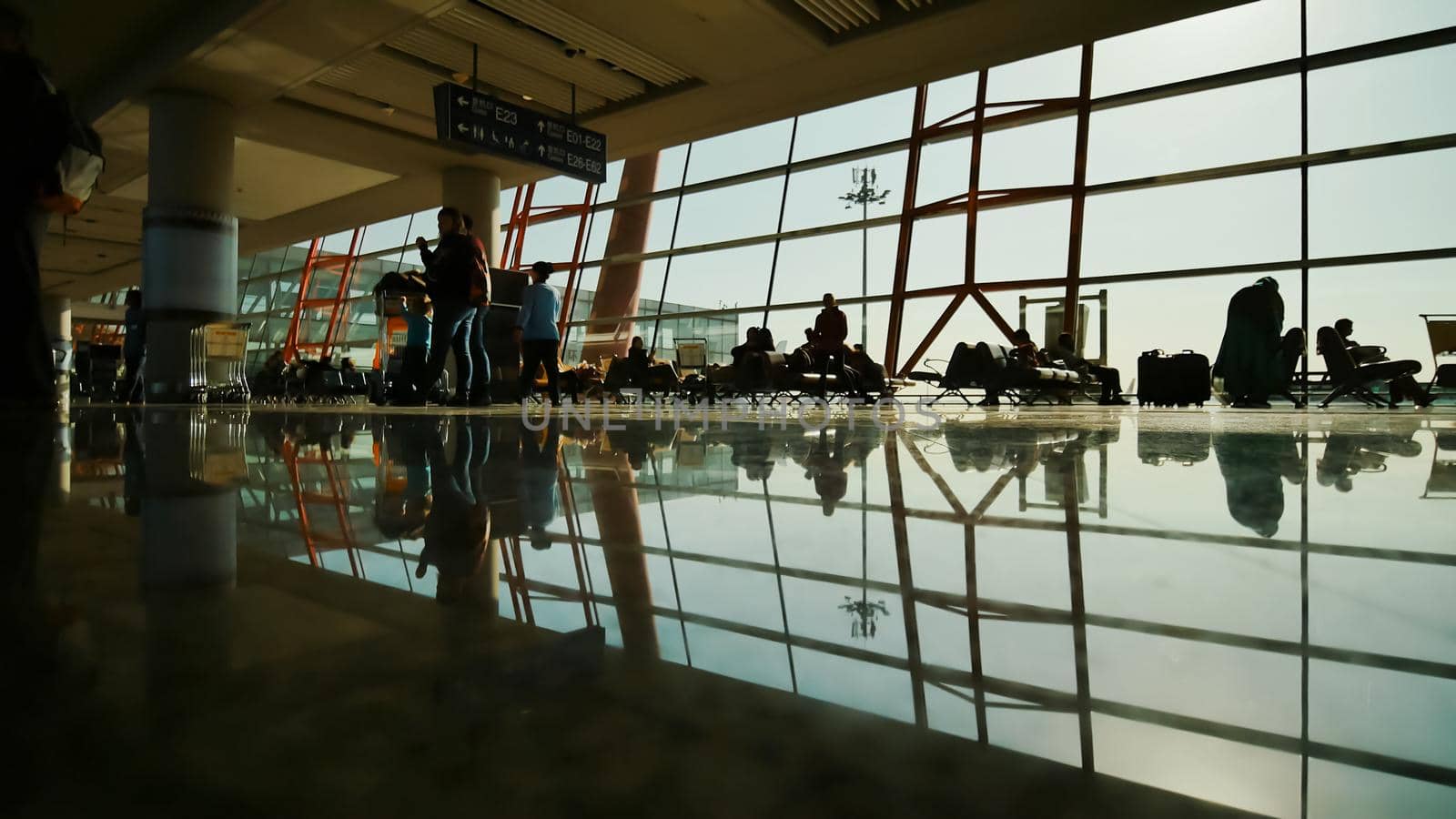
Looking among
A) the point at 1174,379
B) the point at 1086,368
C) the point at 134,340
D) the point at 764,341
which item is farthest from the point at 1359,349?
the point at 134,340

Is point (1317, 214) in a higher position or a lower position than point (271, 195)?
lower

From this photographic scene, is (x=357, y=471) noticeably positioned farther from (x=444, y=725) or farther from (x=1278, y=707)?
(x=1278, y=707)

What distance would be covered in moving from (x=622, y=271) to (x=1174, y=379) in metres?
9.58

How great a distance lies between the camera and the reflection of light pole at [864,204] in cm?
1189

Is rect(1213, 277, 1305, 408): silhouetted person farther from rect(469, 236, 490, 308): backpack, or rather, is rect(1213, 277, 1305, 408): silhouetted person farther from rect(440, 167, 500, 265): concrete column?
rect(440, 167, 500, 265): concrete column

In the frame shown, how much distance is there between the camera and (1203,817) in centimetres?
28

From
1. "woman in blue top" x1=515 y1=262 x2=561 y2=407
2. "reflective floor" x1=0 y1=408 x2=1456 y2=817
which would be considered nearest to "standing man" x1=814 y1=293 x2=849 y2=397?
"woman in blue top" x1=515 y1=262 x2=561 y2=407

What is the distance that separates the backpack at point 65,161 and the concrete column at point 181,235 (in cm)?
570

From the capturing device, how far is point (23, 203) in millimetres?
2957

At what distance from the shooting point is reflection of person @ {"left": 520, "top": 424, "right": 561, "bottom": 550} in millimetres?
833

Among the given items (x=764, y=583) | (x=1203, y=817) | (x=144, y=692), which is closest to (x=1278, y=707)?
(x=1203, y=817)

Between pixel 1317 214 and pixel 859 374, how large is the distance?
5707 mm

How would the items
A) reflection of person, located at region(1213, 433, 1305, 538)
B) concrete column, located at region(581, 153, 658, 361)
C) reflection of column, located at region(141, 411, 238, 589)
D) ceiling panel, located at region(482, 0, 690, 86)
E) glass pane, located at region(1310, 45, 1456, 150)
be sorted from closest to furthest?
reflection of column, located at region(141, 411, 238, 589) → reflection of person, located at region(1213, 433, 1305, 538) → ceiling panel, located at region(482, 0, 690, 86) → glass pane, located at region(1310, 45, 1456, 150) → concrete column, located at region(581, 153, 658, 361)

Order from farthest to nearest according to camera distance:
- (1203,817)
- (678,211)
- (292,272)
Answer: (292,272), (678,211), (1203,817)
